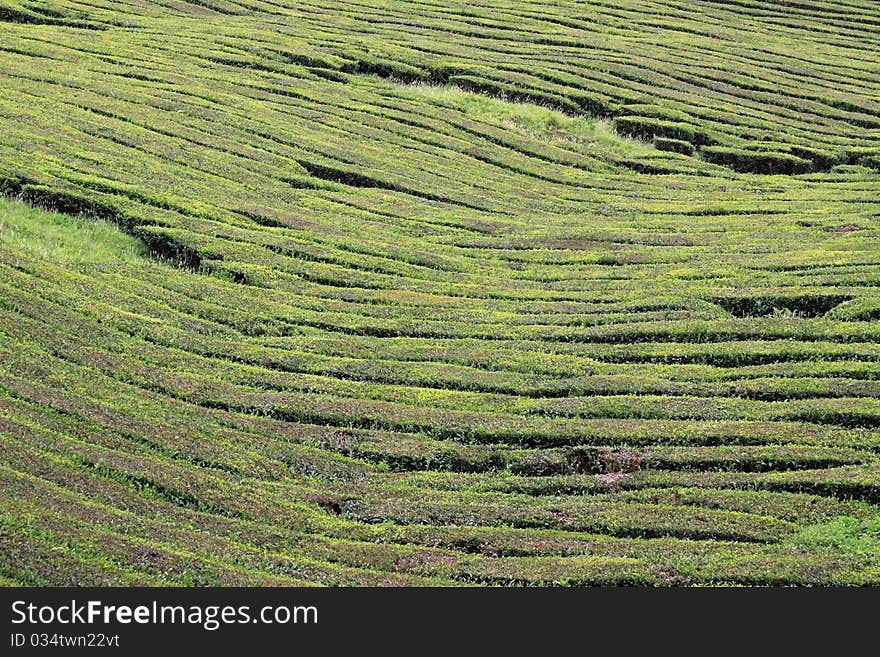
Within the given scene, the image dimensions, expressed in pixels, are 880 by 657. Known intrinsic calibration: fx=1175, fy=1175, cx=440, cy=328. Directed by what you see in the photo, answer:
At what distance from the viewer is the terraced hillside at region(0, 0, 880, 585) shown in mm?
22703

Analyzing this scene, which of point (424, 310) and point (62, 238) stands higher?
point (62, 238)

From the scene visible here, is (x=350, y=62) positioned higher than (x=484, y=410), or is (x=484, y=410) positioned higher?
(x=350, y=62)

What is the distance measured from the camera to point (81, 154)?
4197cm

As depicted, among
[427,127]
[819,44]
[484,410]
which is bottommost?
[484,410]

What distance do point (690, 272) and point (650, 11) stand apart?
1591 inches

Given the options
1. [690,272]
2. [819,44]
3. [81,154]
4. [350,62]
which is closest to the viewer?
[690,272]

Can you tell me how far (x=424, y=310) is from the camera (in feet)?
114

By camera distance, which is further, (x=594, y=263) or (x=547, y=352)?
(x=594, y=263)

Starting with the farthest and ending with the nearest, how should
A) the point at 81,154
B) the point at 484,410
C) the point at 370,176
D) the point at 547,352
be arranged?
the point at 370,176 → the point at 81,154 → the point at 547,352 → the point at 484,410

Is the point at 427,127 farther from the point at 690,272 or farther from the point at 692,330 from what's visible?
the point at 692,330

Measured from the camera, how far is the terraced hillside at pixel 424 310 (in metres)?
22.7

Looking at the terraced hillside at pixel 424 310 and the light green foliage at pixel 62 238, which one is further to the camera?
the light green foliage at pixel 62 238

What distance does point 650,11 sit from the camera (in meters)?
73.8

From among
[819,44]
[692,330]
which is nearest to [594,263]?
[692,330]
